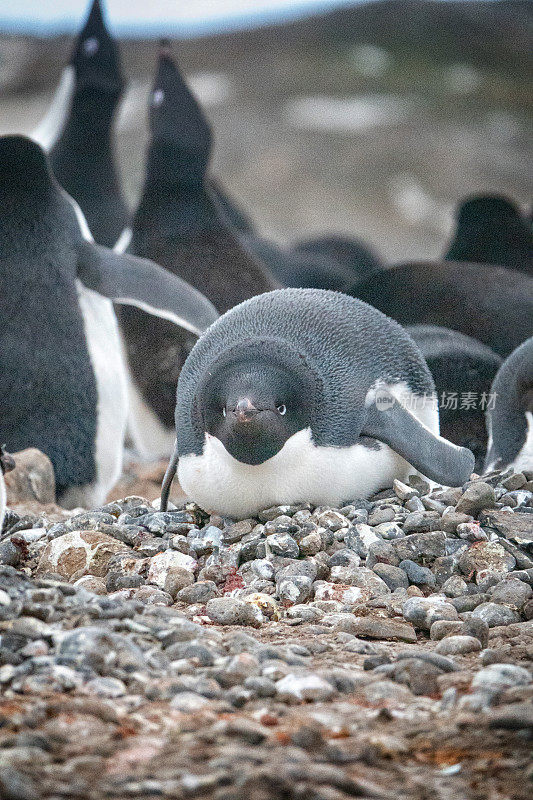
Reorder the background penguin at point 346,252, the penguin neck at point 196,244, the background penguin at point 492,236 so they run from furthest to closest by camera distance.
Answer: the background penguin at point 346,252, the background penguin at point 492,236, the penguin neck at point 196,244

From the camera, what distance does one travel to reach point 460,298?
12.6 ft

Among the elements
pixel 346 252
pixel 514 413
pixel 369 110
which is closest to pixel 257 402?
pixel 514 413

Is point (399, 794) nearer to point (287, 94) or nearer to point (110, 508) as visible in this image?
point (110, 508)

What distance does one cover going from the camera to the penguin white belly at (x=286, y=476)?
2.34 metres

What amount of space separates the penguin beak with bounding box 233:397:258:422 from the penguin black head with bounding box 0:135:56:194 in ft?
5.40

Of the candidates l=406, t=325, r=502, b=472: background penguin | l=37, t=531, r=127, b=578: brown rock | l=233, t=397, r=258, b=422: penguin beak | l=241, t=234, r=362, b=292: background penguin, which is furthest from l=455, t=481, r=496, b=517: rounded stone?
l=241, t=234, r=362, b=292: background penguin

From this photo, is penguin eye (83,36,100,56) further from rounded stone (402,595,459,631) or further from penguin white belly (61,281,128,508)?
rounded stone (402,595,459,631)

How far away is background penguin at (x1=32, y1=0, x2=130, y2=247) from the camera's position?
531cm

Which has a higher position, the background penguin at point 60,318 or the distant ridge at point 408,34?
the background penguin at point 60,318

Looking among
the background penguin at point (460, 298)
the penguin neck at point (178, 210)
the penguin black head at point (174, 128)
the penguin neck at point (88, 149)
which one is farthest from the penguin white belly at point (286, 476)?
the penguin neck at point (88, 149)

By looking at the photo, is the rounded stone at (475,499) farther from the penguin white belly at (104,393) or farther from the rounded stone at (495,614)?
the penguin white belly at (104,393)

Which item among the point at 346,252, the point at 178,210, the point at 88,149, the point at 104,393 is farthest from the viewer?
the point at 346,252

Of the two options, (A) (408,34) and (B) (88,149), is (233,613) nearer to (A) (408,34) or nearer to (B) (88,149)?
(B) (88,149)

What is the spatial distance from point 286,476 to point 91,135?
138 inches
